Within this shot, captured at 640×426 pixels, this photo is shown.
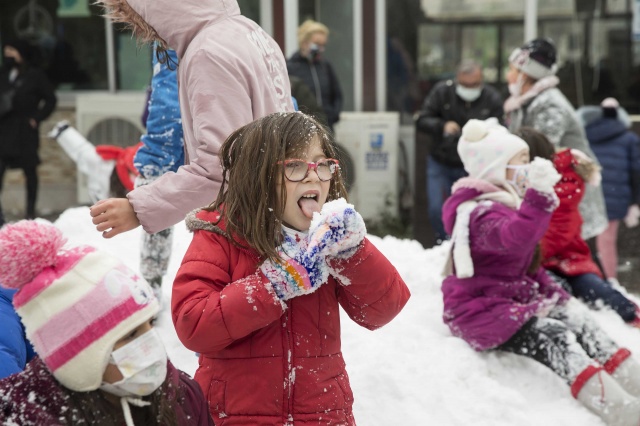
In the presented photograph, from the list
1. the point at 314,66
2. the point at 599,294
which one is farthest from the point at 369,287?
the point at 314,66

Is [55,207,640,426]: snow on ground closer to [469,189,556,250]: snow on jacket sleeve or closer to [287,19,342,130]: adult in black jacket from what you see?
[469,189,556,250]: snow on jacket sleeve

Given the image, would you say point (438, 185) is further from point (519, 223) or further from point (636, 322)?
point (519, 223)

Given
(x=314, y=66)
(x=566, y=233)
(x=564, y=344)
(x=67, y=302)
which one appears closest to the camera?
(x=67, y=302)

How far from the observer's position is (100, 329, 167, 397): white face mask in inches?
86.5

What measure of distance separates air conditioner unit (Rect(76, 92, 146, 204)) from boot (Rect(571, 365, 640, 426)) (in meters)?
7.11

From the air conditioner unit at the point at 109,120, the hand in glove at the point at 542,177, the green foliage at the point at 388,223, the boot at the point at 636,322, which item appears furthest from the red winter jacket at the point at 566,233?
the air conditioner unit at the point at 109,120

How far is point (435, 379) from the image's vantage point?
4.23m

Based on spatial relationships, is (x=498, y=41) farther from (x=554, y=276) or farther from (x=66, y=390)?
(x=66, y=390)

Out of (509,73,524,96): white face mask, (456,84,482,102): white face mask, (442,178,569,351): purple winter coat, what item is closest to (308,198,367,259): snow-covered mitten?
(442,178,569,351): purple winter coat

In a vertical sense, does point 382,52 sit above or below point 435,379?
above

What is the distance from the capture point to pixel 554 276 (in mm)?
5652

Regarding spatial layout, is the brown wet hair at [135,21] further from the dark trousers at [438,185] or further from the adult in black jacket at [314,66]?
the dark trousers at [438,185]

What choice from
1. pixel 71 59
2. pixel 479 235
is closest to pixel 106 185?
pixel 479 235

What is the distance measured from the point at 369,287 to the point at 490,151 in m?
2.13
